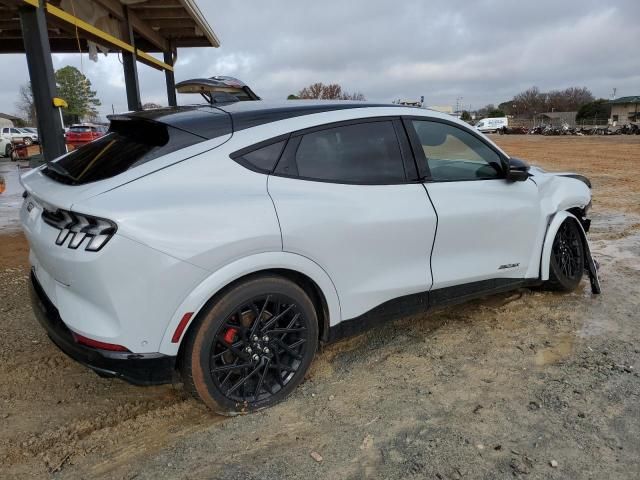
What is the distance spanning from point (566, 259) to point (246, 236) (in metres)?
3.22

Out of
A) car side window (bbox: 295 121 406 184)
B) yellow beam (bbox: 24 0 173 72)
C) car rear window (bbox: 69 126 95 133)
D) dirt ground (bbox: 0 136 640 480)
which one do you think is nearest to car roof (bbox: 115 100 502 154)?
car side window (bbox: 295 121 406 184)

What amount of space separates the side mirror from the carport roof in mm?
5940

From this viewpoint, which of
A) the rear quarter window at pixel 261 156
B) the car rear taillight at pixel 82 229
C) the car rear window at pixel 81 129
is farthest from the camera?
the car rear window at pixel 81 129

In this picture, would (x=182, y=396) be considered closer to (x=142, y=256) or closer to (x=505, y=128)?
(x=142, y=256)

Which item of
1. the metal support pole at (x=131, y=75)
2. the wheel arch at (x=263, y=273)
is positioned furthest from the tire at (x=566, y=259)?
the metal support pole at (x=131, y=75)

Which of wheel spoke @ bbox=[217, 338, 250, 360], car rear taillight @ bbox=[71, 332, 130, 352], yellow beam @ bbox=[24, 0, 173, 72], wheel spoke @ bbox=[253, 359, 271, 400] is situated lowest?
wheel spoke @ bbox=[253, 359, 271, 400]

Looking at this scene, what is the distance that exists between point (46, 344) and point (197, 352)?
179cm

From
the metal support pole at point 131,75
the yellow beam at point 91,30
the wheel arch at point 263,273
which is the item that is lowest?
the wheel arch at point 263,273

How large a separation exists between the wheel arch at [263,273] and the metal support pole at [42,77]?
499 cm

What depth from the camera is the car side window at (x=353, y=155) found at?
2879 mm

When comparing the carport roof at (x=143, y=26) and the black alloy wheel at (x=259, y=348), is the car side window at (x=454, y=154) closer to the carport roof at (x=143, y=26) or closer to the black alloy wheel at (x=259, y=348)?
the black alloy wheel at (x=259, y=348)

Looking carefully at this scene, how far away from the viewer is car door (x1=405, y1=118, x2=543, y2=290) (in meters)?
3.35

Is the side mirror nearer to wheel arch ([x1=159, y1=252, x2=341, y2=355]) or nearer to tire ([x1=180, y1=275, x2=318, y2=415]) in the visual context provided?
wheel arch ([x1=159, y1=252, x2=341, y2=355])

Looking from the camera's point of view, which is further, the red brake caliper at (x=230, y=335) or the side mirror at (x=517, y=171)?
the side mirror at (x=517, y=171)
